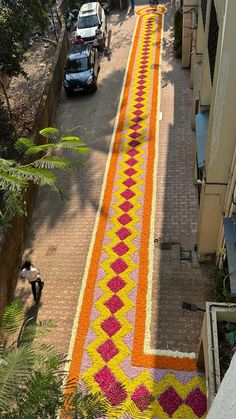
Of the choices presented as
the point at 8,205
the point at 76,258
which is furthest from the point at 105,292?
the point at 8,205

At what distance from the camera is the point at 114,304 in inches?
422

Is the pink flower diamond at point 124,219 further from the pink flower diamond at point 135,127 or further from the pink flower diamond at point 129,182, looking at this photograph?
the pink flower diamond at point 135,127

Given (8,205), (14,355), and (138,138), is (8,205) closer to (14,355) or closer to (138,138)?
(14,355)

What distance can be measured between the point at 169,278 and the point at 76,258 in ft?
9.67

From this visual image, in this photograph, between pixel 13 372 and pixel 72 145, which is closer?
pixel 13 372

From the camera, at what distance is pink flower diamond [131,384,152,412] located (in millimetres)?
8754

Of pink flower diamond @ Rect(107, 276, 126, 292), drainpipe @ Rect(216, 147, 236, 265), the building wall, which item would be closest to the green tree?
pink flower diamond @ Rect(107, 276, 126, 292)

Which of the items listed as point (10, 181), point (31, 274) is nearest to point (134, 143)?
point (31, 274)

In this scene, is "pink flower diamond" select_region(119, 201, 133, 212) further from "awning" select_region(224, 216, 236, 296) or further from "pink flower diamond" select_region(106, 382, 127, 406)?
"pink flower diamond" select_region(106, 382, 127, 406)

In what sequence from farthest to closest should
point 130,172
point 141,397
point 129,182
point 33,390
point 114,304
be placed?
point 130,172
point 129,182
point 114,304
point 141,397
point 33,390

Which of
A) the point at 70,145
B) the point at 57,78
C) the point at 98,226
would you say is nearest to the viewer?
the point at 70,145

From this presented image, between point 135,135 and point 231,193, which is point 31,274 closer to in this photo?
point 231,193

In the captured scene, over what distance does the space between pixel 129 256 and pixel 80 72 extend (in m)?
11.3

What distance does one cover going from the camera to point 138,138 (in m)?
16.2
